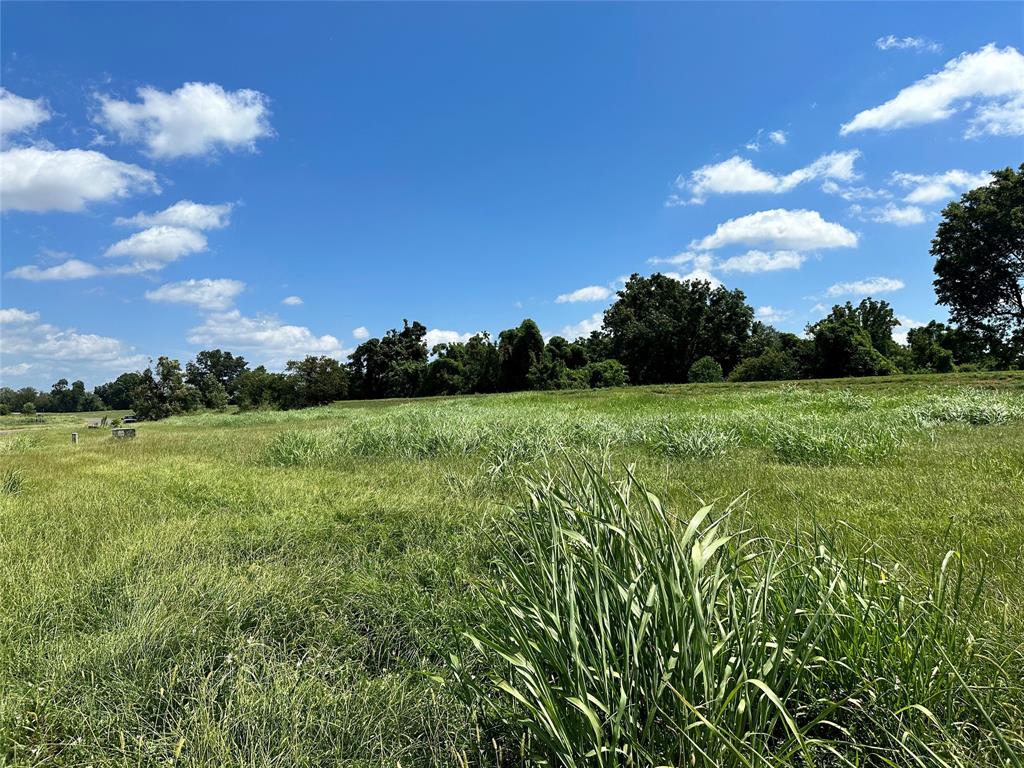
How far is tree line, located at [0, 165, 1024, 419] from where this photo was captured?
24328 mm

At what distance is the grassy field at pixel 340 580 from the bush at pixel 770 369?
2875cm

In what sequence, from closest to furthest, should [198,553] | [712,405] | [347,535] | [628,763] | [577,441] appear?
[628,763] < [198,553] < [347,535] < [577,441] < [712,405]

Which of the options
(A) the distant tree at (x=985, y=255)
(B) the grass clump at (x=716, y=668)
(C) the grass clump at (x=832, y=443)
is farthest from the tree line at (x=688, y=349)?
(B) the grass clump at (x=716, y=668)

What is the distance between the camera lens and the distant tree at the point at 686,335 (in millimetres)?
41062

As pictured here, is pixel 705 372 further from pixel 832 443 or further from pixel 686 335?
pixel 832 443

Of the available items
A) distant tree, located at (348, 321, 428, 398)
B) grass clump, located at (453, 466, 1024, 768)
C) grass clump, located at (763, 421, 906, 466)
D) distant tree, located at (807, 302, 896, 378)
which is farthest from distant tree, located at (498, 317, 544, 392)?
grass clump, located at (453, 466, 1024, 768)

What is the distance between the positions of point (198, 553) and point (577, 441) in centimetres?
487

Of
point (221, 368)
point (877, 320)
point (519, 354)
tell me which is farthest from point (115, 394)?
point (877, 320)

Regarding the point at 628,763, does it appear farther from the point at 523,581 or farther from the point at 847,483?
the point at 847,483

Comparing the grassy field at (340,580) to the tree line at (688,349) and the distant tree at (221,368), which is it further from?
the distant tree at (221,368)

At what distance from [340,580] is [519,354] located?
33.8m

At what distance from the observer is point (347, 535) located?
3.43m

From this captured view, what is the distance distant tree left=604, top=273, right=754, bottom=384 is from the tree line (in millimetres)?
93

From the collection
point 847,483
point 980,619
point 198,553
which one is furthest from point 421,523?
point 847,483
